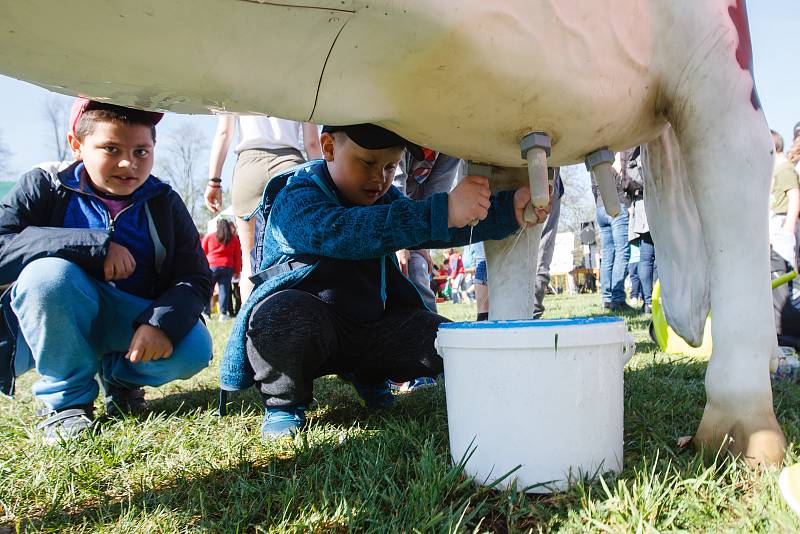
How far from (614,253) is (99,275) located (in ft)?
13.7

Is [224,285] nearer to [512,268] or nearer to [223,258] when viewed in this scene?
[223,258]

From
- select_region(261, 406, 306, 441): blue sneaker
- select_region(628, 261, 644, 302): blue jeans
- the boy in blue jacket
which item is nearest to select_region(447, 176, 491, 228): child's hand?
the boy in blue jacket

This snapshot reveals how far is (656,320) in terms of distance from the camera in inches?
103

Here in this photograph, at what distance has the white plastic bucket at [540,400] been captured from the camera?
96 cm

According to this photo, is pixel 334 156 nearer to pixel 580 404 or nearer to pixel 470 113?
pixel 470 113

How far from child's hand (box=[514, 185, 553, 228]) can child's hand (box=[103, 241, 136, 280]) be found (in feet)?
3.48

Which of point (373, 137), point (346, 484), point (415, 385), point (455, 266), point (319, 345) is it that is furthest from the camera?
point (455, 266)

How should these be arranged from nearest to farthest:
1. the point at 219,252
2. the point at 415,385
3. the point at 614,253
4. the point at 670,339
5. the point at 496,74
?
the point at 496,74 → the point at 415,385 → the point at 670,339 → the point at 614,253 → the point at 219,252

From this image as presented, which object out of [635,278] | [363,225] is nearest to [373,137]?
[363,225]

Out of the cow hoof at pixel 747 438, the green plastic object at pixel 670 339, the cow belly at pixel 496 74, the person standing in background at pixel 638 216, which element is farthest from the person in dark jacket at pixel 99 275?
the person standing in background at pixel 638 216

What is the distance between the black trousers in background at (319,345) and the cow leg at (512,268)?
14.5 inches

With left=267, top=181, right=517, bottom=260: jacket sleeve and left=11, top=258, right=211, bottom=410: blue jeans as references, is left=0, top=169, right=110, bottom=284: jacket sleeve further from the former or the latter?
left=267, top=181, right=517, bottom=260: jacket sleeve

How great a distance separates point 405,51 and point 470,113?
0.19 metres

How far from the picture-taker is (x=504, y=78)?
925 mm
